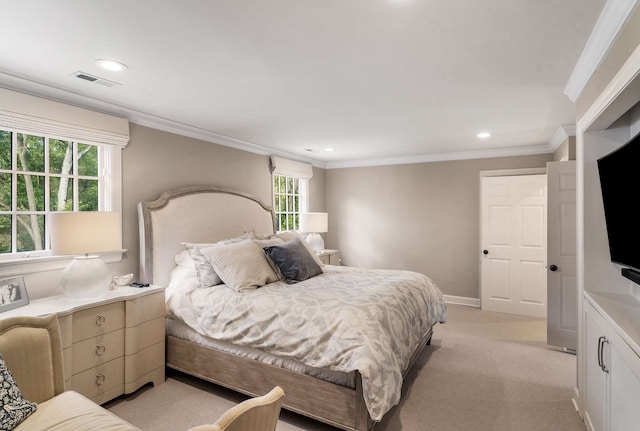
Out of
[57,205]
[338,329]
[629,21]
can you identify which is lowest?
[338,329]

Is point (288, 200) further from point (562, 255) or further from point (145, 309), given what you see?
point (562, 255)

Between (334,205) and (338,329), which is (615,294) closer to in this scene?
(338,329)

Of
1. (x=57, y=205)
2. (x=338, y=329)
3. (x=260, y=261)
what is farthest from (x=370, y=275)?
(x=57, y=205)

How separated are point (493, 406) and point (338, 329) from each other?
138 centimetres

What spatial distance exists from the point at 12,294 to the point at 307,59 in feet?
8.12

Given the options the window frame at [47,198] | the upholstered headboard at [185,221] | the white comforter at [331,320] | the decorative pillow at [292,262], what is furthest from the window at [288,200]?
the window frame at [47,198]

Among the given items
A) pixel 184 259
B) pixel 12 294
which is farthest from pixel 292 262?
pixel 12 294

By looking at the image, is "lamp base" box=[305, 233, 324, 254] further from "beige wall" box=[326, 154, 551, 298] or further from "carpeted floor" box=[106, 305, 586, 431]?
"carpeted floor" box=[106, 305, 586, 431]

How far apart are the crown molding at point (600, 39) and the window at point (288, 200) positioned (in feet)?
12.3

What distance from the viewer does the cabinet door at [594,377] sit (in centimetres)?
184

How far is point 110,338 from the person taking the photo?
247 centimetres

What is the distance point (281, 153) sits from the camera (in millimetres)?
5172

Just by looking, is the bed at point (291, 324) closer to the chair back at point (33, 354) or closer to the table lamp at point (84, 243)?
the table lamp at point (84, 243)

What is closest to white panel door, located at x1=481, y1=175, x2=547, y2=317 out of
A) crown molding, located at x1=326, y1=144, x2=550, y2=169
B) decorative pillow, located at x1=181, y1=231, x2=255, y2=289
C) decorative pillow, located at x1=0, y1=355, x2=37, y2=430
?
crown molding, located at x1=326, y1=144, x2=550, y2=169
